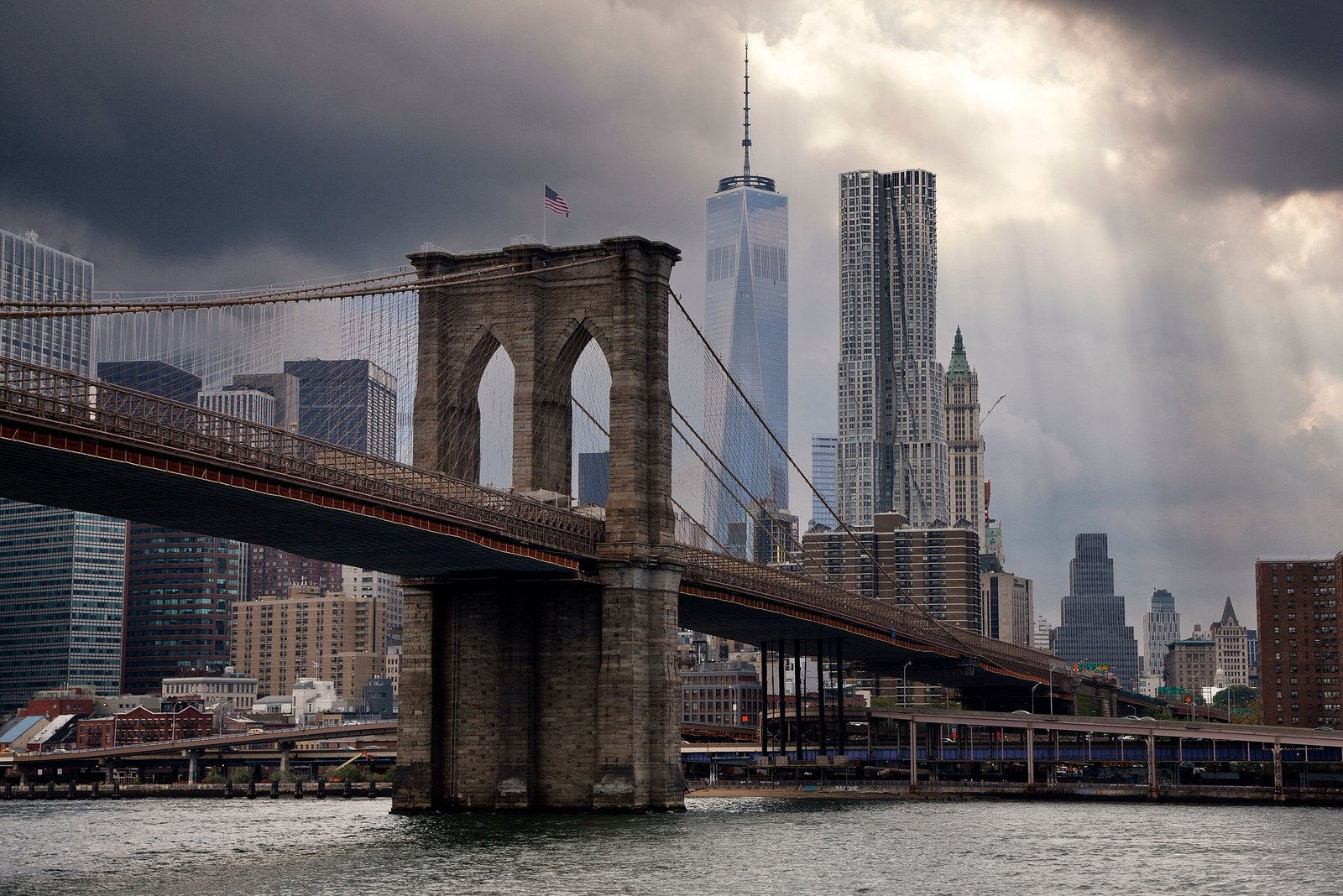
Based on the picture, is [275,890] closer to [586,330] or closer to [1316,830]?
[586,330]

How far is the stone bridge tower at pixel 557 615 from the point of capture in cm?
9038

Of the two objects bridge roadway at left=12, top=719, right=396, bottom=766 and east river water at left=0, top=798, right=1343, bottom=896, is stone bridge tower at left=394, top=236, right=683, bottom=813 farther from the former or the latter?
bridge roadway at left=12, top=719, right=396, bottom=766

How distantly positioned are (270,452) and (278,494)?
1.72 metres

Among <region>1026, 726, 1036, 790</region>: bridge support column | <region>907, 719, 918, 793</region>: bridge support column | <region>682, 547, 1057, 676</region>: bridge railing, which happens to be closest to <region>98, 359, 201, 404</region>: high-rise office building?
<region>682, 547, 1057, 676</region>: bridge railing

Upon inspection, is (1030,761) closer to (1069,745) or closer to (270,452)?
(1069,745)

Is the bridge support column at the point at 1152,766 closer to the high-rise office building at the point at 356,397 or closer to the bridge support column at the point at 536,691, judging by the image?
the bridge support column at the point at 536,691

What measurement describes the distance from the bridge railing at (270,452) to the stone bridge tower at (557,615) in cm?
373

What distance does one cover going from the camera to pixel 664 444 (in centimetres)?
9400

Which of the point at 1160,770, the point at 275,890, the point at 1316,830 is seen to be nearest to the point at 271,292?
the point at 275,890

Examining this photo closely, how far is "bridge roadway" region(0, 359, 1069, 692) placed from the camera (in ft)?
198

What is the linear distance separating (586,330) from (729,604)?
20.0 metres

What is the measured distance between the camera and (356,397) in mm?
106750

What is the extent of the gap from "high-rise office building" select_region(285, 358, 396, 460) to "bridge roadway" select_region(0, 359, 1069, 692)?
1222cm

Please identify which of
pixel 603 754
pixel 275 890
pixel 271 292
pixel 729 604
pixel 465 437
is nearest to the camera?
pixel 275 890
